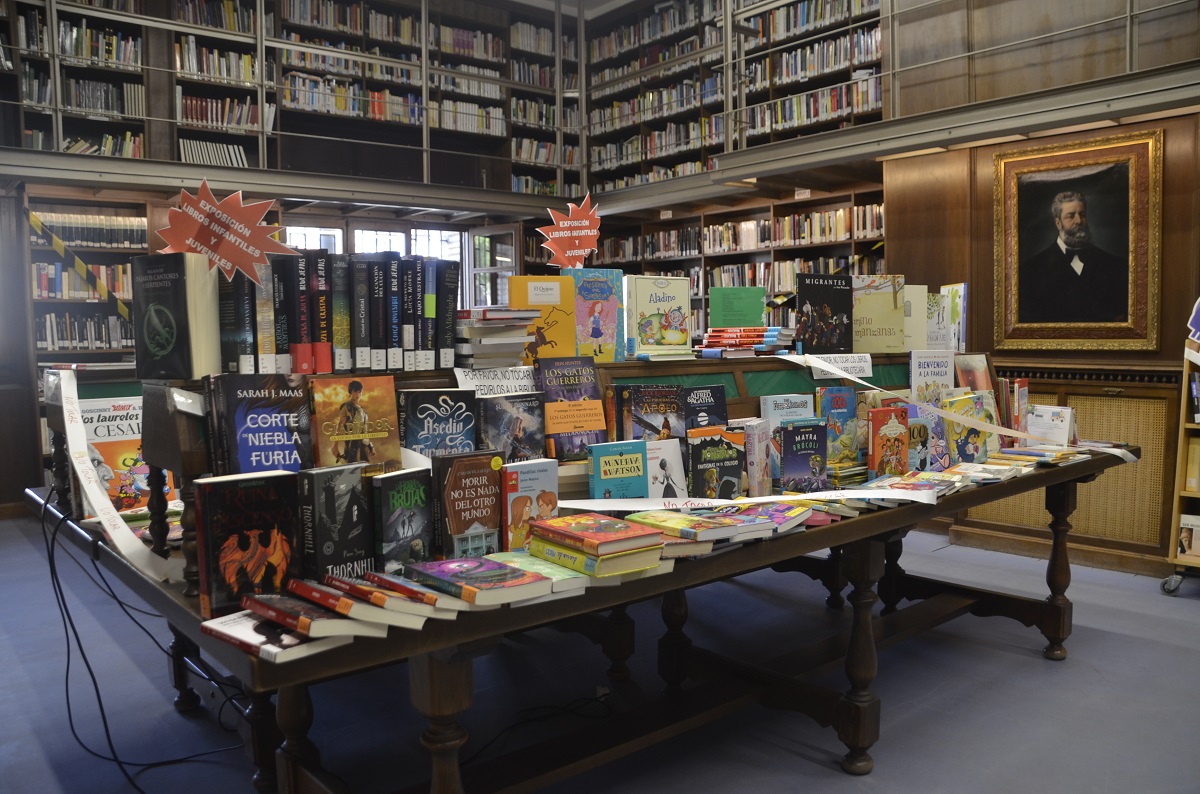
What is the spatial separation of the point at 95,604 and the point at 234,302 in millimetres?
3063

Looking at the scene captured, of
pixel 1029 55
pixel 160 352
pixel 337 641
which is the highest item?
pixel 1029 55

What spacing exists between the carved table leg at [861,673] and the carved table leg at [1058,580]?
1214 mm

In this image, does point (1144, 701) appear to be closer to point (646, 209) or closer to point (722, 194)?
point (722, 194)

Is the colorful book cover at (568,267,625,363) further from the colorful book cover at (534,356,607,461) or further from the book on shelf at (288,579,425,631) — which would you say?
the book on shelf at (288,579,425,631)

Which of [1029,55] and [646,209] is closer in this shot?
[1029,55]

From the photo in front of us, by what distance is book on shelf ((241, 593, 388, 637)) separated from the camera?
1.26m

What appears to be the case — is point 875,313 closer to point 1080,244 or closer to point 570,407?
point 570,407

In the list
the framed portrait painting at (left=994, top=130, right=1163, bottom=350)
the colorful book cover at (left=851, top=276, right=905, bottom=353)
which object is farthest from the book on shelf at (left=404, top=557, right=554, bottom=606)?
the framed portrait painting at (left=994, top=130, right=1163, bottom=350)

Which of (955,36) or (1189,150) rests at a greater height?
(955,36)

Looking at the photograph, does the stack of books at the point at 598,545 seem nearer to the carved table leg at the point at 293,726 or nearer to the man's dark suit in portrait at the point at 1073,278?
the carved table leg at the point at 293,726

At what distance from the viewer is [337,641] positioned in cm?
127

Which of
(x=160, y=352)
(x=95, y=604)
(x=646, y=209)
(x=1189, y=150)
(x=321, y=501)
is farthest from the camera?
(x=646, y=209)

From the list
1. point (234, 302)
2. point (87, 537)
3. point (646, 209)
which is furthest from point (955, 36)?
point (87, 537)

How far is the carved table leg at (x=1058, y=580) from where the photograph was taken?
308cm
